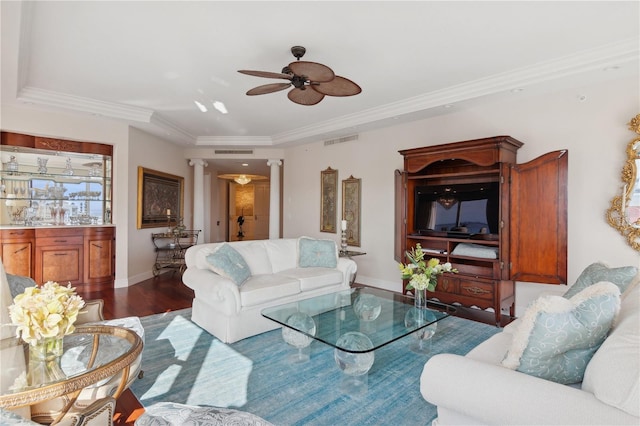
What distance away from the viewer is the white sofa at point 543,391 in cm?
106

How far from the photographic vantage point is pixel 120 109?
4.81 metres

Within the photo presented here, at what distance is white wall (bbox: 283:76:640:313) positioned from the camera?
11.0 feet

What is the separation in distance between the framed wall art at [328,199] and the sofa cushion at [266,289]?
8.81 ft

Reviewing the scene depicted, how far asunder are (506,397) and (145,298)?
463 centimetres

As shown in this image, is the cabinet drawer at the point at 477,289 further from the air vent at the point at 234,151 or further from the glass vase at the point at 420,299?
the air vent at the point at 234,151

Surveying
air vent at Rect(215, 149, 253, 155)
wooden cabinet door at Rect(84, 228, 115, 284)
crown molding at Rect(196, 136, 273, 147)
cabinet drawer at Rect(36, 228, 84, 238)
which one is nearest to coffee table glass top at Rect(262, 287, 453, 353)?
wooden cabinet door at Rect(84, 228, 115, 284)

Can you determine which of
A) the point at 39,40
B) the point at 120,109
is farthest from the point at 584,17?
the point at 120,109

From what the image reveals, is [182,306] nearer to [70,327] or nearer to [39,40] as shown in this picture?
[70,327]

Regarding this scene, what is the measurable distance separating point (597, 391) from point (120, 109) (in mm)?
5803

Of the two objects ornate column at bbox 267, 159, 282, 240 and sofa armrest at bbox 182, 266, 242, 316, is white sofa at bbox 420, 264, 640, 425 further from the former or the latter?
ornate column at bbox 267, 159, 282, 240

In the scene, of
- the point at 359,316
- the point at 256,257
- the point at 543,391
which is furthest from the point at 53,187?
the point at 543,391

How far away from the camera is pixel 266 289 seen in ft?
10.8

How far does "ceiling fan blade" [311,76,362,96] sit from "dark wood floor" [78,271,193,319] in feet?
10.3

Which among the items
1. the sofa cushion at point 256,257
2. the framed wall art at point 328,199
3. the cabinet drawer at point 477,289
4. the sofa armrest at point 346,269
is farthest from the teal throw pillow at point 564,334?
the framed wall art at point 328,199
